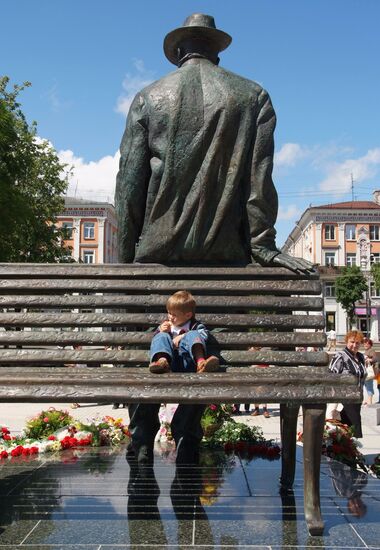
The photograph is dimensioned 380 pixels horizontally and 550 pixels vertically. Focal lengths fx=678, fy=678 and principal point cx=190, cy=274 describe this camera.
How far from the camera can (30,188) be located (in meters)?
34.1

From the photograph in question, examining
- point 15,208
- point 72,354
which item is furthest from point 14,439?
Result: point 15,208

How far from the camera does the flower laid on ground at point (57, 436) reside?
6.38 m

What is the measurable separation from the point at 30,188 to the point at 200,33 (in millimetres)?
30121

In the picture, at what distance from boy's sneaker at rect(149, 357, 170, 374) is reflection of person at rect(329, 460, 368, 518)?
1390 millimetres

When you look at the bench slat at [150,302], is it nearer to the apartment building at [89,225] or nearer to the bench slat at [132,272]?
the bench slat at [132,272]

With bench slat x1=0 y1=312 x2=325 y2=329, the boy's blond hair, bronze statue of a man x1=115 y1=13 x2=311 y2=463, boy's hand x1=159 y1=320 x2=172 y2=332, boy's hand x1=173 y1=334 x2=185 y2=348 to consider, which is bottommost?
boy's hand x1=173 y1=334 x2=185 y2=348

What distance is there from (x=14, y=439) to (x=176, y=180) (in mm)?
3443

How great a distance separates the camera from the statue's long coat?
15.9ft

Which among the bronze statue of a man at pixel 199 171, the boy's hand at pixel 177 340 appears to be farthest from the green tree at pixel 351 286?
the boy's hand at pixel 177 340

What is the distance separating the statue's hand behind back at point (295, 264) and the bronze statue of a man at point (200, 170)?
244 millimetres

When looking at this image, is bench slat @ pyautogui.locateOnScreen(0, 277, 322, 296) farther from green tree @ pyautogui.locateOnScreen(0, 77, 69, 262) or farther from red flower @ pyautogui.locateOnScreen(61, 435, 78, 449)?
green tree @ pyautogui.locateOnScreen(0, 77, 69, 262)

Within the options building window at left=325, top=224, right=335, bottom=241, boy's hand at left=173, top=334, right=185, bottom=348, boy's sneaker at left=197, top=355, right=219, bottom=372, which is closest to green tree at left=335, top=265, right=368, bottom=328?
building window at left=325, top=224, right=335, bottom=241

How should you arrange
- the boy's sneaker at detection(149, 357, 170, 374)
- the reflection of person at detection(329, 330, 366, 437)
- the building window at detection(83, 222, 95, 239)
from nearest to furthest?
the boy's sneaker at detection(149, 357, 170, 374) < the reflection of person at detection(329, 330, 366, 437) < the building window at detection(83, 222, 95, 239)

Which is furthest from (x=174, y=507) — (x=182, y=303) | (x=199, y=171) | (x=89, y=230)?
(x=89, y=230)
